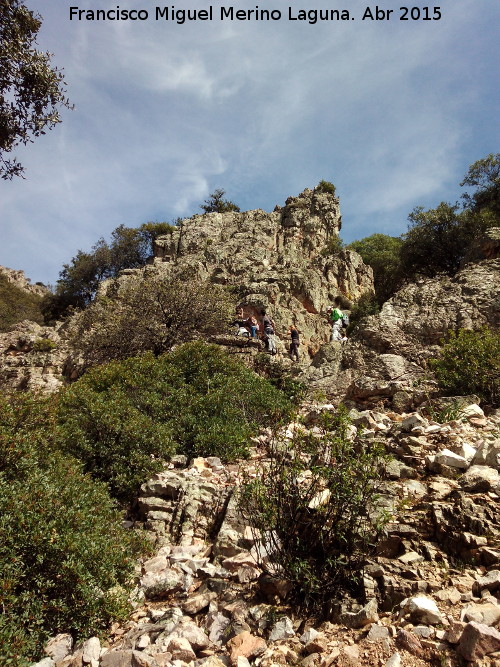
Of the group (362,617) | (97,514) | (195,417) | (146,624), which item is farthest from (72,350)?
(362,617)

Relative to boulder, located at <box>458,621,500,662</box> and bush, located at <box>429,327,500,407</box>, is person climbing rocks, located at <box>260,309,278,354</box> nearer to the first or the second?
bush, located at <box>429,327,500,407</box>

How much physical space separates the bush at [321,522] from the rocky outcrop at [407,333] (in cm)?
595

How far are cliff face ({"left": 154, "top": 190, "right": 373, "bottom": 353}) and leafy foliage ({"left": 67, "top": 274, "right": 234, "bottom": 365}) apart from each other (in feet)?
9.28

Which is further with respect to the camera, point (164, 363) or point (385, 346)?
point (385, 346)

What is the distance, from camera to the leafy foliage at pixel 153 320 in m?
16.2

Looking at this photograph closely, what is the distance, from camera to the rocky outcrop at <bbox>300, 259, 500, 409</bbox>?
10.6 meters

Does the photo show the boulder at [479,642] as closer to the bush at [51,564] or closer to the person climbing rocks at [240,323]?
the bush at [51,564]

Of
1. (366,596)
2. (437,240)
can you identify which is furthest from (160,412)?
(437,240)

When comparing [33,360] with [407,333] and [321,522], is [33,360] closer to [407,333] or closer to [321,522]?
[407,333]

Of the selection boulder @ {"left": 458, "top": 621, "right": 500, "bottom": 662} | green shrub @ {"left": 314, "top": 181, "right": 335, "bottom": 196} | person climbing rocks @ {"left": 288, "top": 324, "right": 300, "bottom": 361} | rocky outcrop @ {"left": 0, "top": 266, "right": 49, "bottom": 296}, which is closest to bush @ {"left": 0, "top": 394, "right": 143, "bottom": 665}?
boulder @ {"left": 458, "top": 621, "right": 500, "bottom": 662}

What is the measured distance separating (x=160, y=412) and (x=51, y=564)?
482cm

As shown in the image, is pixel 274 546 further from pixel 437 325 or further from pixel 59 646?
pixel 437 325

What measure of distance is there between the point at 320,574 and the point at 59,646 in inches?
88.1

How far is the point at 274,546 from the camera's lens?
14.2 ft
